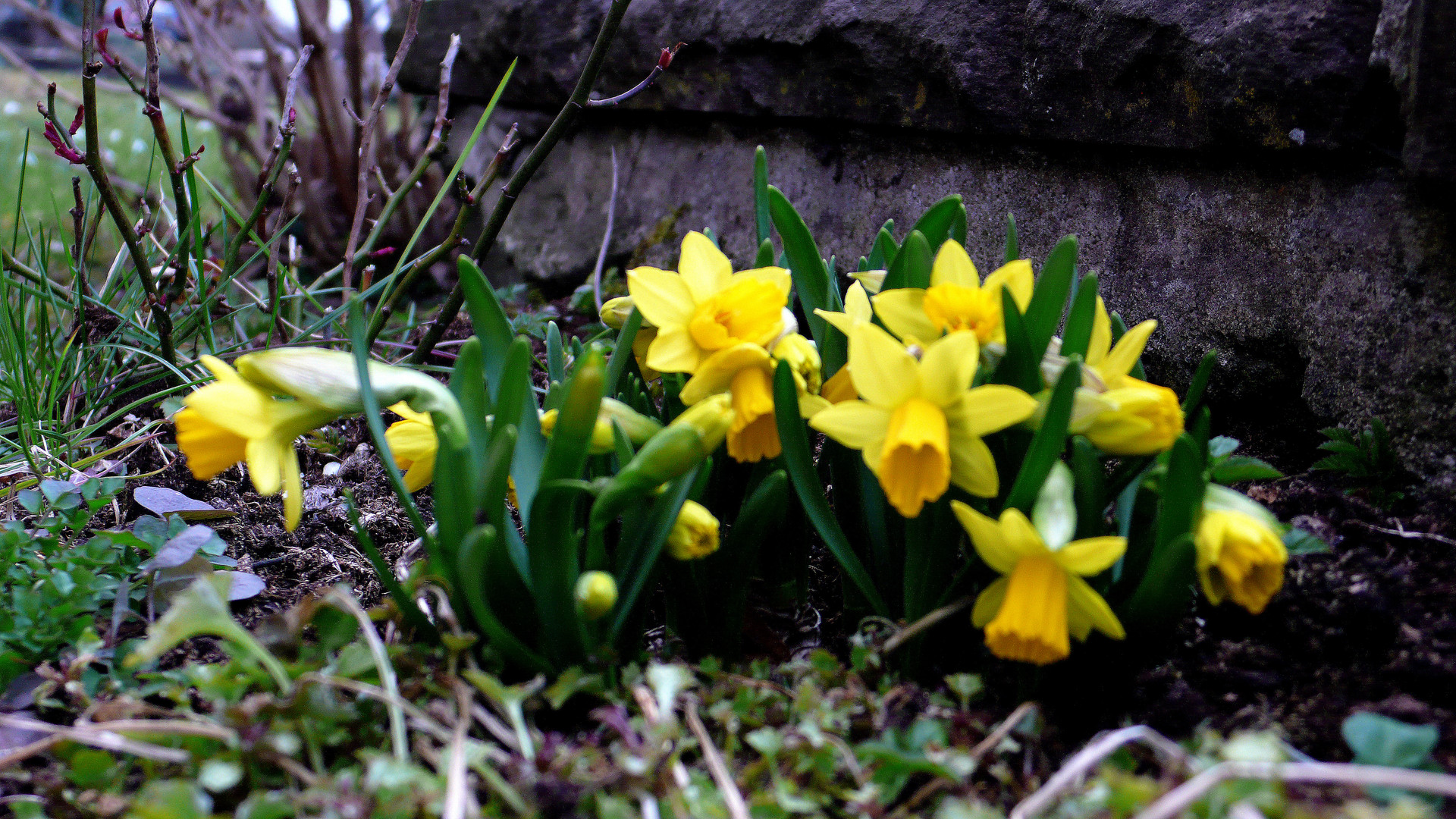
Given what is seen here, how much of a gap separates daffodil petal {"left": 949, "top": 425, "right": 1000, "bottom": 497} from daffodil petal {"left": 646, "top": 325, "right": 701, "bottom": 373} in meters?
0.28

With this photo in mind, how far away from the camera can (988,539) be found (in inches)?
34.0

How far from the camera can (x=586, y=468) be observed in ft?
3.61

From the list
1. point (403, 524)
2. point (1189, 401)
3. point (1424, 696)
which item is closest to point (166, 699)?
point (403, 524)

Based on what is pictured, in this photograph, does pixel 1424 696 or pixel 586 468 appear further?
pixel 586 468

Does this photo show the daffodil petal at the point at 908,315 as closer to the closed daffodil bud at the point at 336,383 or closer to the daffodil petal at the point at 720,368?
the daffodil petal at the point at 720,368

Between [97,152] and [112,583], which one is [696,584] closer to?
[112,583]

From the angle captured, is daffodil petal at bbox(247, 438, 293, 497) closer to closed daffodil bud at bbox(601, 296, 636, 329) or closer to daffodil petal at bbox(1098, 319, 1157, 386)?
closed daffodil bud at bbox(601, 296, 636, 329)

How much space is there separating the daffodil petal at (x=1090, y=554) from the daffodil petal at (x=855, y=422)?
0.63 feet

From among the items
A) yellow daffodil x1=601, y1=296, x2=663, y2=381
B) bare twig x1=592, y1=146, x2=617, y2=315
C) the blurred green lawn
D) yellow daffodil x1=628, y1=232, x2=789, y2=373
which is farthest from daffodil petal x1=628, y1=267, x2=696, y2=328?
the blurred green lawn

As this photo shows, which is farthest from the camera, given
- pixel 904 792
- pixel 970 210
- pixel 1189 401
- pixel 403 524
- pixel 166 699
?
pixel 970 210

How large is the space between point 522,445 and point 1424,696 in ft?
2.95

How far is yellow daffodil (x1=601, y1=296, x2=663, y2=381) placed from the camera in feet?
3.79

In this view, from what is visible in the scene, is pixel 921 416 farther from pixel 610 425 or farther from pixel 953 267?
pixel 610 425

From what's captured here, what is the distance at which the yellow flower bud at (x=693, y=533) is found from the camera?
936mm
